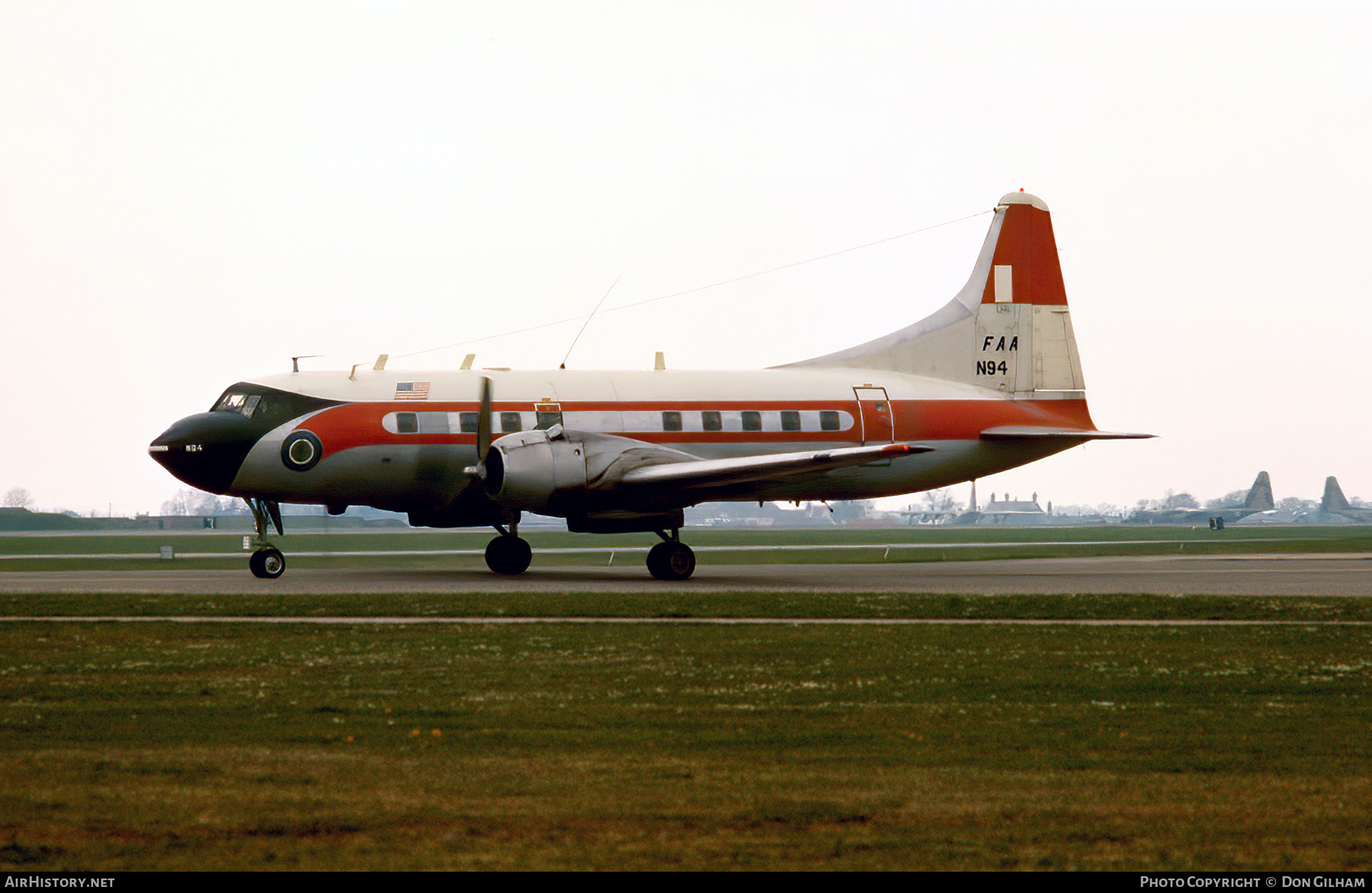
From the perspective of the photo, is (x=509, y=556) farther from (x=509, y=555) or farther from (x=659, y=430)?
(x=659, y=430)

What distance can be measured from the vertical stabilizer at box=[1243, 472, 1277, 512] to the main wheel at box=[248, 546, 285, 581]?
589ft

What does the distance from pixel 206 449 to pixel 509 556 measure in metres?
7.38

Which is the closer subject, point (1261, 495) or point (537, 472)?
point (537, 472)

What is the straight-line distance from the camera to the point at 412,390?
2938 centimetres

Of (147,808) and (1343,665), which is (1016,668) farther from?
(147,808)

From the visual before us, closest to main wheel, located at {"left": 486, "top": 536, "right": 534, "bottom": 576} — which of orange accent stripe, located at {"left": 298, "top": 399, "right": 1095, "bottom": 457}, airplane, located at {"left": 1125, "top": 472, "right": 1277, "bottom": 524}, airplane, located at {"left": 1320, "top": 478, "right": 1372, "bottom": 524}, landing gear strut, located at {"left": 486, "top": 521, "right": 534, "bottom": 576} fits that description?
landing gear strut, located at {"left": 486, "top": 521, "right": 534, "bottom": 576}

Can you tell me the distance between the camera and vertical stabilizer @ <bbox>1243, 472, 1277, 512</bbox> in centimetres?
18362

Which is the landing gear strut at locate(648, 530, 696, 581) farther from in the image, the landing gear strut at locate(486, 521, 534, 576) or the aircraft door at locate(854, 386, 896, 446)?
the aircraft door at locate(854, 386, 896, 446)

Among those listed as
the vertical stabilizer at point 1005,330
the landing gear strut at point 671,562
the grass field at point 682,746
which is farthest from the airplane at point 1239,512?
the grass field at point 682,746

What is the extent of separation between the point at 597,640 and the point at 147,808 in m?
9.46

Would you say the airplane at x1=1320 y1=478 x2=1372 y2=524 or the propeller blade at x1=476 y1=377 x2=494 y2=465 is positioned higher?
the propeller blade at x1=476 y1=377 x2=494 y2=465

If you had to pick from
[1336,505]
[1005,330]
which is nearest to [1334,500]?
[1336,505]

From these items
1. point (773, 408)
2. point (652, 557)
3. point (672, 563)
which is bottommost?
point (672, 563)

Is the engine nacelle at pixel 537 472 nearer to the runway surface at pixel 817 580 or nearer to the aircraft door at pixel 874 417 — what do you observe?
the runway surface at pixel 817 580
